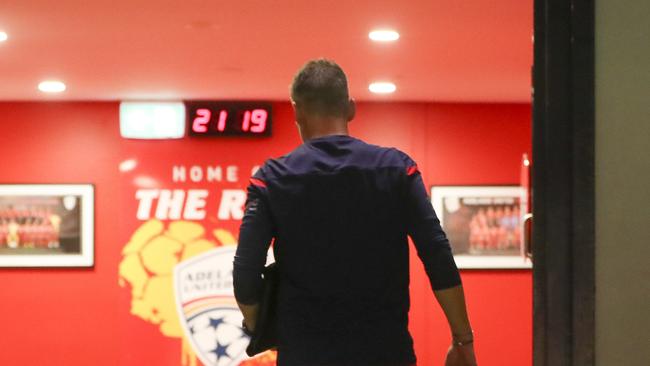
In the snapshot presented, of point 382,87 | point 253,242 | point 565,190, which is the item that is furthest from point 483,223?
point 253,242

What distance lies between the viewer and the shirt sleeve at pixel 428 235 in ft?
6.36

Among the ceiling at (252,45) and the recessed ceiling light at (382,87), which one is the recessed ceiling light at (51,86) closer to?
the ceiling at (252,45)

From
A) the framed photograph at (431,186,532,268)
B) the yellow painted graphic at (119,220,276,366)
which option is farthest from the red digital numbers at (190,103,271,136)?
the framed photograph at (431,186,532,268)

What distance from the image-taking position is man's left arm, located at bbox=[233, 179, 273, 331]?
1.94m

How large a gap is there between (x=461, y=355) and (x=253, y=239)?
0.50 metres

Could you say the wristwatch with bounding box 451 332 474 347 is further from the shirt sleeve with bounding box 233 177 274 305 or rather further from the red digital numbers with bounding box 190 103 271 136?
the red digital numbers with bounding box 190 103 271 136

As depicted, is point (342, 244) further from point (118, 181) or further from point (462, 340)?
point (118, 181)

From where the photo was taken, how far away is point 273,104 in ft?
24.6

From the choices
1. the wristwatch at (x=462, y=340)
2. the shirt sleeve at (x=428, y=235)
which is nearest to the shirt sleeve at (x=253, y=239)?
the shirt sleeve at (x=428, y=235)

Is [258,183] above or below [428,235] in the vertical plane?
above

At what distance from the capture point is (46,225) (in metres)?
7.61

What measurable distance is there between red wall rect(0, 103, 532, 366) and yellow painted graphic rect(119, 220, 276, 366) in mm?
80

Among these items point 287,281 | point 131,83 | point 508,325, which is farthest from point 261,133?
point 287,281

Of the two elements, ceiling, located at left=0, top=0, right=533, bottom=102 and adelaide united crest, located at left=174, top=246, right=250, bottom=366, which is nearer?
ceiling, located at left=0, top=0, right=533, bottom=102
